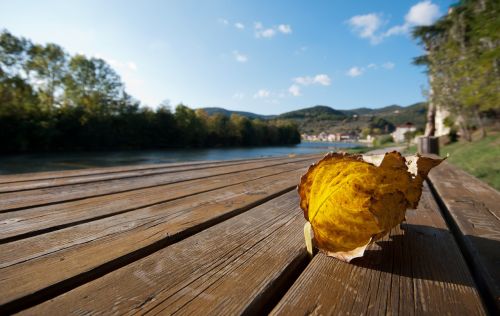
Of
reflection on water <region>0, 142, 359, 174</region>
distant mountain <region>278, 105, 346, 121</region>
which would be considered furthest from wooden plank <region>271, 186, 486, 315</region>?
distant mountain <region>278, 105, 346, 121</region>

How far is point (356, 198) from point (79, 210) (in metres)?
1.49

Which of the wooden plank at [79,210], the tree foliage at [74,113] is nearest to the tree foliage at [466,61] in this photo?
the wooden plank at [79,210]

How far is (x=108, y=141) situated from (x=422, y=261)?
4461 cm

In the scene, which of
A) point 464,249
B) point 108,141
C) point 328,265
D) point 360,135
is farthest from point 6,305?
point 360,135

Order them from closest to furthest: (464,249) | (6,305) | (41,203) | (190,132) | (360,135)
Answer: (6,305)
(464,249)
(41,203)
(190,132)
(360,135)

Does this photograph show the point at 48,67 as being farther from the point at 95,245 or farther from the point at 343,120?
the point at 343,120

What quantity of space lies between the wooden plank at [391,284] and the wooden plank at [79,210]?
44.5 inches

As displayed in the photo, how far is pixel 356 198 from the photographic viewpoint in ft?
2.66

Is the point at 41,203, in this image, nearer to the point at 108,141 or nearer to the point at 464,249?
the point at 464,249

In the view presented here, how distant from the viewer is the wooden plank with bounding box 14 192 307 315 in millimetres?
663

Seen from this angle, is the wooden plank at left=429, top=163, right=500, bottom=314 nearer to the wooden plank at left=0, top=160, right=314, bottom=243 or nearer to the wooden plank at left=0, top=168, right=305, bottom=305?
the wooden plank at left=0, top=168, right=305, bottom=305

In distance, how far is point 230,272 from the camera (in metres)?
0.84

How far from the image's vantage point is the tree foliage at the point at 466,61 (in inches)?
216

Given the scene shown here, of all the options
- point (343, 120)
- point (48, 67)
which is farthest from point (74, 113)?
point (343, 120)
